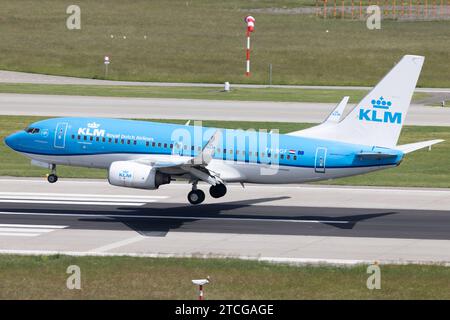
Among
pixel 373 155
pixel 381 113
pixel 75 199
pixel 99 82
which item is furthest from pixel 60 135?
pixel 99 82

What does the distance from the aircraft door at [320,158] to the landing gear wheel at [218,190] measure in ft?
18.8

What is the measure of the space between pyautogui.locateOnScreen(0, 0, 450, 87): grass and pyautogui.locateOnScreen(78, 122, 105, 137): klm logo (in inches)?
2454

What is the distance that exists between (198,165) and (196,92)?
179 feet

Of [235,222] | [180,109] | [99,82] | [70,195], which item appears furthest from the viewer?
[99,82]

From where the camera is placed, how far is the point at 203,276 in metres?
38.0

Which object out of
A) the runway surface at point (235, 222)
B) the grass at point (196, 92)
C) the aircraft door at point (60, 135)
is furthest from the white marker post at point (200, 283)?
the grass at point (196, 92)

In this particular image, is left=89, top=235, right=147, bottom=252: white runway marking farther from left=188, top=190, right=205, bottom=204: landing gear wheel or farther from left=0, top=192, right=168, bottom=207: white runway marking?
left=0, top=192, right=168, bottom=207: white runway marking

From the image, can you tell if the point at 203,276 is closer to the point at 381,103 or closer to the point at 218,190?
the point at 381,103

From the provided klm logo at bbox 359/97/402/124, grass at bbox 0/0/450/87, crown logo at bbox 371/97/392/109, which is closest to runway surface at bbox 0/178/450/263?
klm logo at bbox 359/97/402/124

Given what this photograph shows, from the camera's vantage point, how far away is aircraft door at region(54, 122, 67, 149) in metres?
54.6

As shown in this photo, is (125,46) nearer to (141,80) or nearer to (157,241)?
(141,80)

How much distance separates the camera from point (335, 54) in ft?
418

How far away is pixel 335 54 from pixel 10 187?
243 ft

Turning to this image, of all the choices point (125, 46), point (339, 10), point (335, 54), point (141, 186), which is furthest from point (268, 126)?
point (339, 10)
